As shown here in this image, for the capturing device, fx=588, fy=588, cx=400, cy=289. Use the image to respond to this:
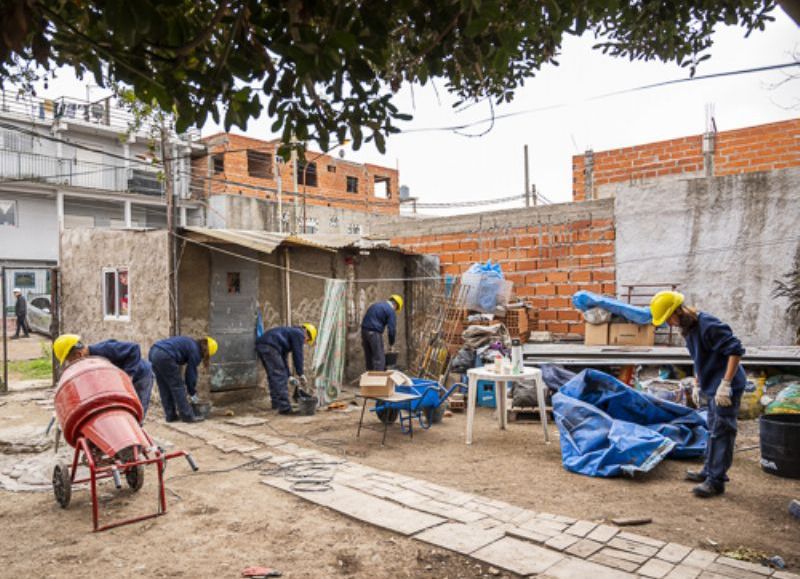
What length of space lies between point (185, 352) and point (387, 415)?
315 centimetres

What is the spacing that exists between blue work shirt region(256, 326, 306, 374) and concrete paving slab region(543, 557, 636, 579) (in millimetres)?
6292

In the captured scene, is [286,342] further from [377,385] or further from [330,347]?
[377,385]

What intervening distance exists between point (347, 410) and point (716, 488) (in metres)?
5.72

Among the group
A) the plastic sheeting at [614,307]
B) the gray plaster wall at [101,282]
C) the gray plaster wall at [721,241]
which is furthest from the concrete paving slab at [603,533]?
the gray plaster wall at [101,282]

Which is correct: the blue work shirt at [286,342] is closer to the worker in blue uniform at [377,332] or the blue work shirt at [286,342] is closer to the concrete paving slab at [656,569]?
the worker in blue uniform at [377,332]

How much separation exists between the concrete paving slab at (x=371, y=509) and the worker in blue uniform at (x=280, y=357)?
375 centimetres

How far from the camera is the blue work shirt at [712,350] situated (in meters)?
5.27

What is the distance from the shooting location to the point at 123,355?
22.3 feet

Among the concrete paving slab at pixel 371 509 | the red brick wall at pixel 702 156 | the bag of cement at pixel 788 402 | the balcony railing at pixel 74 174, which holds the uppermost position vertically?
the balcony railing at pixel 74 174

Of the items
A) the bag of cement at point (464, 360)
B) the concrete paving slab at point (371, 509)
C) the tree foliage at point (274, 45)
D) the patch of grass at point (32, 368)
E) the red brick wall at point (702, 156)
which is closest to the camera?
the tree foliage at point (274, 45)

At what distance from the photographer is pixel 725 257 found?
9.77 m

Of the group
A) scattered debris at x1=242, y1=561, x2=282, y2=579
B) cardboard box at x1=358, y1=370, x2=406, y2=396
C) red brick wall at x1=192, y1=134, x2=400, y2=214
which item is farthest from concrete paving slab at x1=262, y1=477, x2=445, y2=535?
red brick wall at x1=192, y1=134, x2=400, y2=214

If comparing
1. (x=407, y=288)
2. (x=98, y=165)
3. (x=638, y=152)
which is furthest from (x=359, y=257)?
(x=98, y=165)

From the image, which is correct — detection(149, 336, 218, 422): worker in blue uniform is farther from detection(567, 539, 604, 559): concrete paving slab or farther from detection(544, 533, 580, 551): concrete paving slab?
detection(567, 539, 604, 559): concrete paving slab
